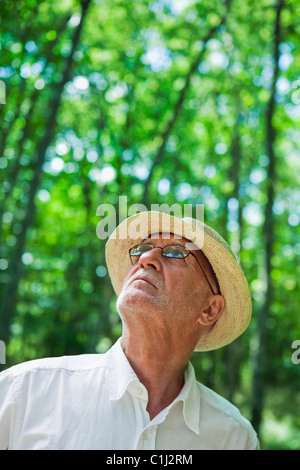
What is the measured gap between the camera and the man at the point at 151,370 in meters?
1.97

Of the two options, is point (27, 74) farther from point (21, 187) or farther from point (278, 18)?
point (278, 18)

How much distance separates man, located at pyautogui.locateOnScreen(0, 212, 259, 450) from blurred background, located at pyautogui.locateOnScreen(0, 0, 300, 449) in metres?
4.27

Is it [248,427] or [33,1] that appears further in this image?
[33,1]

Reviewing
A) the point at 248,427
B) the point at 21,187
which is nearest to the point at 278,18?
the point at 21,187

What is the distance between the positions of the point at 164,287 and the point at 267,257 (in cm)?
526

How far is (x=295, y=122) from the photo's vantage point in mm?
10828

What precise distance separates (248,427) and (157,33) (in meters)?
8.76

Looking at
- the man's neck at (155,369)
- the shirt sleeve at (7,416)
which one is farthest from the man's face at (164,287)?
the shirt sleeve at (7,416)

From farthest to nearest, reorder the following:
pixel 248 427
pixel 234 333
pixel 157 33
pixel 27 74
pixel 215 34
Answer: pixel 157 33
pixel 215 34
pixel 27 74
pixel 234 333
pixel 248 427

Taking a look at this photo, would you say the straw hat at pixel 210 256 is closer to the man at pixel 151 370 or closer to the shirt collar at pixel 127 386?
the man at pixel 151 370

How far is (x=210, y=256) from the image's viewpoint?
265 cm

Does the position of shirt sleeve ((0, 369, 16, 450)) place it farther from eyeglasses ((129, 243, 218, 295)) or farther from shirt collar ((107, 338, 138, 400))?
eyeglasses ((129, 243, 218, 295))

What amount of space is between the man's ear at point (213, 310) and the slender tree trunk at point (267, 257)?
4.78 meters
